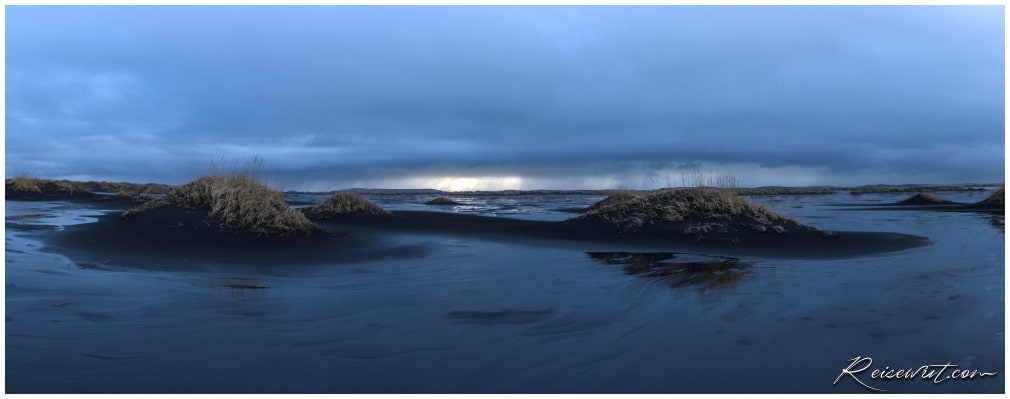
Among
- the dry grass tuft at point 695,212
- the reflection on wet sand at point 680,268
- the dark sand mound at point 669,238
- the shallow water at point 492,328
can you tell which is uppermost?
the dry grass tuft at point 695,212

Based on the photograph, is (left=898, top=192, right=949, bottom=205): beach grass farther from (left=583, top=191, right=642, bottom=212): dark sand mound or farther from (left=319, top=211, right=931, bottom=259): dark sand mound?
(left=583, top=191, right=642, bottom=212): dark sand mound

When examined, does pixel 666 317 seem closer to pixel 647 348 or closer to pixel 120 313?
pixel 647 348

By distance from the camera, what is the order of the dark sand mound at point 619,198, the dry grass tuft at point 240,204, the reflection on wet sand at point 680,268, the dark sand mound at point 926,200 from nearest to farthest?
the reflection on wet sand at point 680,268
the dry grass tuft at point 240,204
the dark sand mound at point 619,198
the dark sand mound at point 926,200

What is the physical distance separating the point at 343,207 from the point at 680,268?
12997 mm

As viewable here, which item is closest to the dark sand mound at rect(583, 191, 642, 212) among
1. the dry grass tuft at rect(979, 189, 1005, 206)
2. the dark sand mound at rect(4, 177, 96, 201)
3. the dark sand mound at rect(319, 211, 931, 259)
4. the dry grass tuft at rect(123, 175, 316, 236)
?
the dark sand mound at rect(319, 211, 931, 259)

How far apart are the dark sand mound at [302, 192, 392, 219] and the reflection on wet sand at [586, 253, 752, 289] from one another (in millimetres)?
10202

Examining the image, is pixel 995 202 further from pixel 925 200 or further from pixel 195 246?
pixel 195 246

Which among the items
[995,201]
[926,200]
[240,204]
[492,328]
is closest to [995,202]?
[995,201]

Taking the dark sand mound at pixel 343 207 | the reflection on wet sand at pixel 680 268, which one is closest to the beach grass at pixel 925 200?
the reflection on wet sand at pixel 680 268

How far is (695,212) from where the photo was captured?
1364cm

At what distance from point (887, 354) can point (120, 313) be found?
271 inches

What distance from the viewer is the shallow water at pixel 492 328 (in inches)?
139

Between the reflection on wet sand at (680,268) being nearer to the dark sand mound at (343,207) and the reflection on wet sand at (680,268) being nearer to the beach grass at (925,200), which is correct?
the dark sand mound at (343,207)

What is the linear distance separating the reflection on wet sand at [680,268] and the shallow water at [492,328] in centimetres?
9
